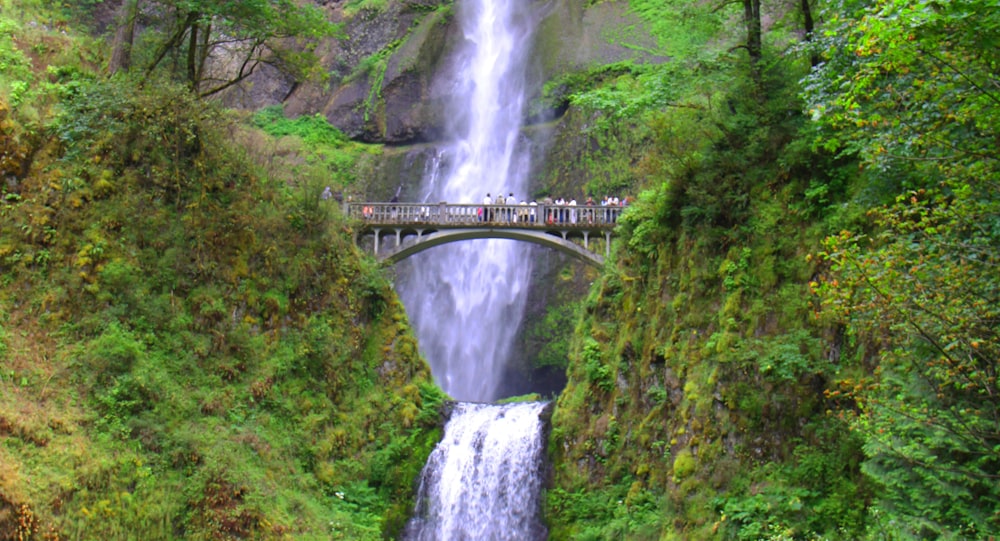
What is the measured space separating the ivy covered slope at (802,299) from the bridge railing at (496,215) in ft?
20.8

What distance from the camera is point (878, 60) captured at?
7.43 metres

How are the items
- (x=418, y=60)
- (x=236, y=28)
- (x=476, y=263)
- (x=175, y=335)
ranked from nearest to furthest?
(x=175, y=335)
(x=236, y=28)
(x=476, y=263)
(x=418, y=60)

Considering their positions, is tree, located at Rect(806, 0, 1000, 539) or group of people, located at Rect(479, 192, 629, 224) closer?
tree, located at Rect(806, 0, 1000, 539)

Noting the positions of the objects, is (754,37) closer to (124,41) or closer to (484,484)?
(484,484)

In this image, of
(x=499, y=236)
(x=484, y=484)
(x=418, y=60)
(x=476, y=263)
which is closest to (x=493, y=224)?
(x=499, y=236)

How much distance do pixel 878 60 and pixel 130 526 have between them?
41.0 ft

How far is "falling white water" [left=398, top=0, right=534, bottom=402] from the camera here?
3144cm

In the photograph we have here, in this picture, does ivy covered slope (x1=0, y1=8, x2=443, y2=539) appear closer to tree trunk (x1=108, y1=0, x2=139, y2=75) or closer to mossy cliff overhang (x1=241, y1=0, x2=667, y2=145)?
tree trunk (x1=108, y1=0, x2=139, y2=75)

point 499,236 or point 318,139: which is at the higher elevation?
point 318,139

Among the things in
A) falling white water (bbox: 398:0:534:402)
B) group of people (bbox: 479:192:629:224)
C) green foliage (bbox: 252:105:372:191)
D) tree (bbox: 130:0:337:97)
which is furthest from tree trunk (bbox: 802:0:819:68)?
green foliage (bbox: 252:105:372:191)

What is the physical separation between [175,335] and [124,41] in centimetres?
738

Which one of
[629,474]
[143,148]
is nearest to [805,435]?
[629,474]

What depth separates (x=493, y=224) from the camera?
2519 cm

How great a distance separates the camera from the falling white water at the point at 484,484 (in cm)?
1700
